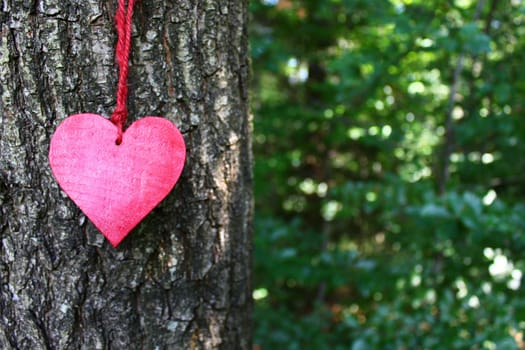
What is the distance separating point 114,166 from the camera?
854mm

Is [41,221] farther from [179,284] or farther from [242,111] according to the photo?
[242,111]

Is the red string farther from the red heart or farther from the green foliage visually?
the green foliage

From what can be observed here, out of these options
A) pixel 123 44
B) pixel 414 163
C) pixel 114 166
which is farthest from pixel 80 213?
pixel 414 163

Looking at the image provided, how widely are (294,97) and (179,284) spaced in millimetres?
2359

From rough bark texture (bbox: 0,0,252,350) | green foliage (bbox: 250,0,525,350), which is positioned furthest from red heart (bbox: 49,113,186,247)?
green foliage (bbox: 250,0,525,350)

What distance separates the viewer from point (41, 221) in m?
0.89

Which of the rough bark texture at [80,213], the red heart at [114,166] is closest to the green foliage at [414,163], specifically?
the rough bark texture at [80,213]

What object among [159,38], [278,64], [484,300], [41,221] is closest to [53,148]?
[41,221]

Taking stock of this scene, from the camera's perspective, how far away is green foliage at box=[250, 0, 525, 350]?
1.64 meters

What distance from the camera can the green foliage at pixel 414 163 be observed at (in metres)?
1.64

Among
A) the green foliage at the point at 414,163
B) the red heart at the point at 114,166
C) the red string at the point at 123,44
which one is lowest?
the green foliage at the point at 414,163

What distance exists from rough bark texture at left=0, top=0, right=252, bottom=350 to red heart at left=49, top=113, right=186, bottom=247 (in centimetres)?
4

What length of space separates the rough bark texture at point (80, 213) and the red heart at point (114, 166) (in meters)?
0.04

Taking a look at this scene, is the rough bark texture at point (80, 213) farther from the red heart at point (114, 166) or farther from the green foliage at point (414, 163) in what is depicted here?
the green foliage at point (414, 163)
